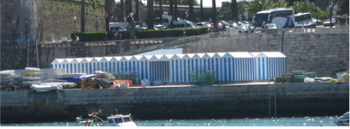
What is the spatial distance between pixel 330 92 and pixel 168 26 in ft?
94.9

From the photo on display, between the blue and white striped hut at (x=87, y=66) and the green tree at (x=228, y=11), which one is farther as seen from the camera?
the green tree at (x=228, y=11)

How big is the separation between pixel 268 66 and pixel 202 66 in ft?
13.7

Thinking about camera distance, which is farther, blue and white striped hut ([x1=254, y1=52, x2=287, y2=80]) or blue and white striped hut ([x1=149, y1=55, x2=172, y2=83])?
blue and white striped hut ([x1=149, y1=55, x2=172, y2=83])

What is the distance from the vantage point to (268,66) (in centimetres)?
4100

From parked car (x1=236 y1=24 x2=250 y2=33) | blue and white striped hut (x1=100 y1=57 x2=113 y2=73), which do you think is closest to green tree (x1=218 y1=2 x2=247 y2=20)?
parked car (x1=236 y1=24 x2=250 y2=33)

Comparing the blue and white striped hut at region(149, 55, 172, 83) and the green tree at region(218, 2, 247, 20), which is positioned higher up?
the green tree at region(218, 2, 247, 20)

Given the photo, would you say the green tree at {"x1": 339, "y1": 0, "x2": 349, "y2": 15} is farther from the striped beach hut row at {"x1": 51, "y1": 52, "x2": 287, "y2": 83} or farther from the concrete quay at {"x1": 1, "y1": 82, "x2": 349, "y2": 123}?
the concrete quay at {"x1": 1, "y1": 82, "x2": 349, "y2": 123}

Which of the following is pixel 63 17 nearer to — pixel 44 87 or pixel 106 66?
pixel 106 66

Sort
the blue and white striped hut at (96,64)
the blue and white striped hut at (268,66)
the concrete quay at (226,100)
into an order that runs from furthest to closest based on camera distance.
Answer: the blue and white striped hut at (96,64)
the blue and white striped hut at (268,66)
the concrete quay at (226,100)

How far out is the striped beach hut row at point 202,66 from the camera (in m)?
40.3

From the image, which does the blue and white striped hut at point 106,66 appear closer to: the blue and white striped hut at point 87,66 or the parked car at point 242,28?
the blue and white striped hut at point 87,66

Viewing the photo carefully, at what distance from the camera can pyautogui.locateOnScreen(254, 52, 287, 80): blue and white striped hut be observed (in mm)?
40812

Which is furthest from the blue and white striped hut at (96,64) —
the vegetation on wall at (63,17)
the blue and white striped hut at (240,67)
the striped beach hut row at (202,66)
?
the vegetation on wall at (63,17)

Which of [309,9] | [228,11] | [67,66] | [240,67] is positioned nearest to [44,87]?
[67,66]
